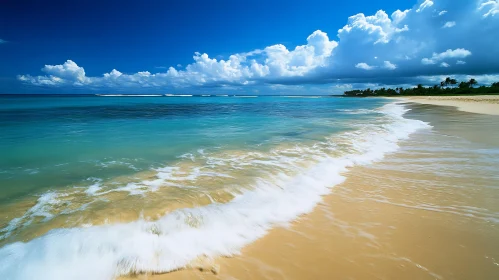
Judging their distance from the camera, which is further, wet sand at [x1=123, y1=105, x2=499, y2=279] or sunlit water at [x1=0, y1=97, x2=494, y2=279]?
sunlit water at [x1=0, y1=97, x2=494, y2=279]

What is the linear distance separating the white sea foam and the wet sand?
220 millimetres

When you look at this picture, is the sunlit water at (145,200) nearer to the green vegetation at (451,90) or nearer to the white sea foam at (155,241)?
the white sea foam at (155,241)

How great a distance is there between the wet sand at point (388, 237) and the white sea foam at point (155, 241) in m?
0.22

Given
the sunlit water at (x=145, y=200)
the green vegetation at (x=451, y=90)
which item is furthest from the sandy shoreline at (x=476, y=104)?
the green vegetation at (x=451, y=90)

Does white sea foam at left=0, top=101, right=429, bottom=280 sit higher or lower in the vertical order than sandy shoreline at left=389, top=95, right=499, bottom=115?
lower

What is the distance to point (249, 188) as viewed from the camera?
4.91m

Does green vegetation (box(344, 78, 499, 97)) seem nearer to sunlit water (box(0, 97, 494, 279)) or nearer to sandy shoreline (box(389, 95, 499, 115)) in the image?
sandy shoreline (box(389, 95, 499, 115))

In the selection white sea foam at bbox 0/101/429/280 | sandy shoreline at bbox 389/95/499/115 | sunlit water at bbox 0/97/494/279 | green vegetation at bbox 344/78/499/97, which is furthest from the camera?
green vegetation at bbox 344/78/499/97

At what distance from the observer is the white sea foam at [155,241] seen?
2.68 metres

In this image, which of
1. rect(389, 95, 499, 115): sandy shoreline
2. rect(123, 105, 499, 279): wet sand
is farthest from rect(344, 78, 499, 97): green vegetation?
rect(123, 105, 499, 279): wet sand

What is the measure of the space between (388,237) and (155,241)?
10.3 feet

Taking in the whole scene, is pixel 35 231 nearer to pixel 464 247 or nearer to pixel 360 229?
pixel 360 229

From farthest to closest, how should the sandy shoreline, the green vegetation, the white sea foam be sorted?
the green vegetation < the sandy shoreline < the white sea foam

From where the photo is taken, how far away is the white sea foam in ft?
8.80
